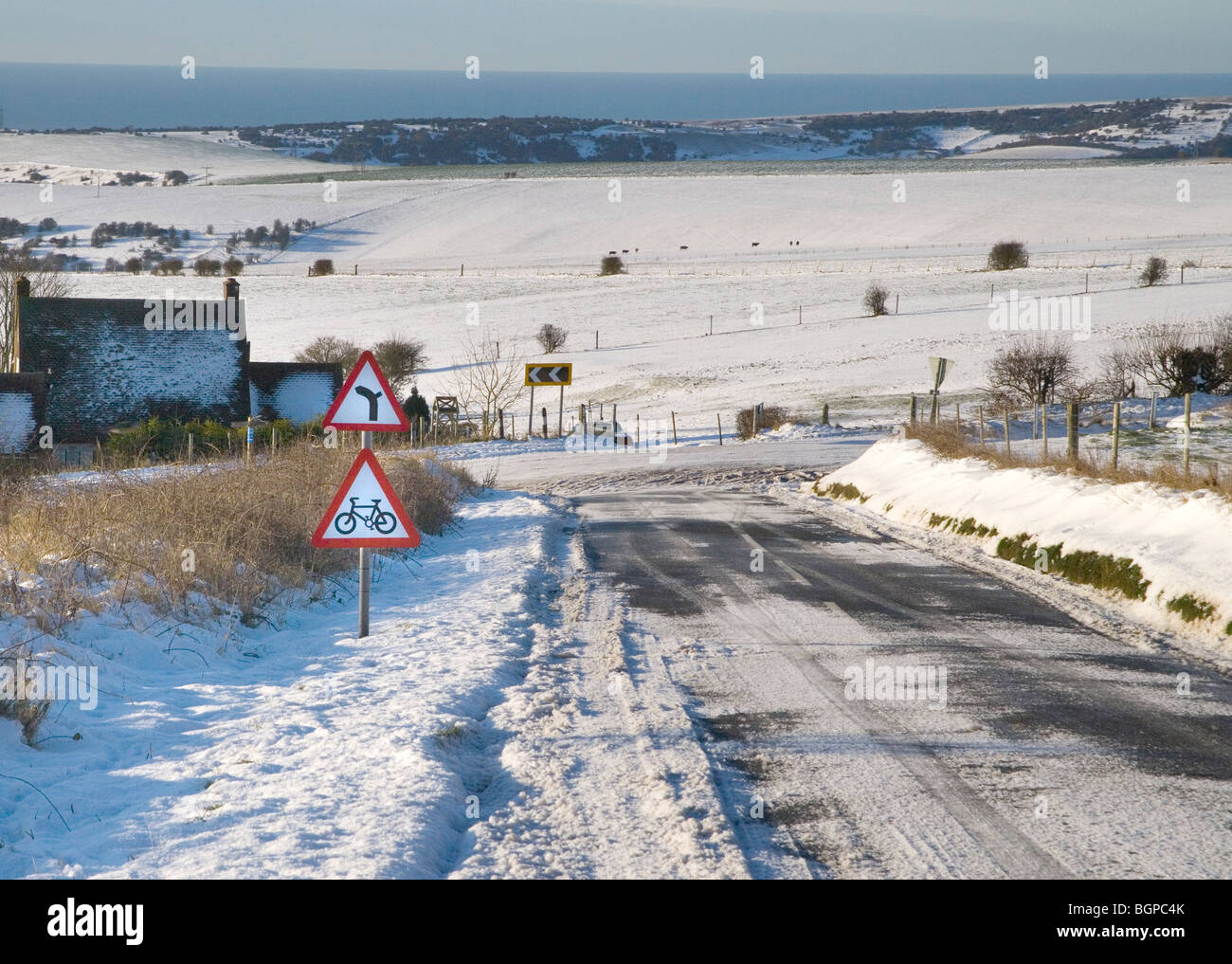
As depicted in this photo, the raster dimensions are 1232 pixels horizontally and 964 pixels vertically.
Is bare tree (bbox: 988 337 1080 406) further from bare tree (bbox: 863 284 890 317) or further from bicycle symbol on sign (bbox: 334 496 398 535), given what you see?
bicycle symbol on sign (bbox: 334 496 398 535)

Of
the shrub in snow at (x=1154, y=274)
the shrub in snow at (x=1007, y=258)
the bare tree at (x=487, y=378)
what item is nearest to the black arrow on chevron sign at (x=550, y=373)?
the bare tree at (x=487, y=378)

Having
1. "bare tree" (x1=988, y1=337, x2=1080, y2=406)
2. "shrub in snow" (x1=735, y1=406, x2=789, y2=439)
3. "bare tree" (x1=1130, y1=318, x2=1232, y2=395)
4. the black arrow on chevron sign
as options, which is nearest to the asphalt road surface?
the black arrow on chevron sign

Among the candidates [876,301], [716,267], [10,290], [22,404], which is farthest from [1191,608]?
[716,267]

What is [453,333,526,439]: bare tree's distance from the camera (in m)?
54.4

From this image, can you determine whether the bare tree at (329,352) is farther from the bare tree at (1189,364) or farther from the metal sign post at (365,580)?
the metal sign post at (365,580)

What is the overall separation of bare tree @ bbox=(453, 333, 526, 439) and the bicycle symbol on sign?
128 ft

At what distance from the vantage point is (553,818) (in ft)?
18.1

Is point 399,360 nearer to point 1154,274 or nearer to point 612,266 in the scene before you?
point 612,266

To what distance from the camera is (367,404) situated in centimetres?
878

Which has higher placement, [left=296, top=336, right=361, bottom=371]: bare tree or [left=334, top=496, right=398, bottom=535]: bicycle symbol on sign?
[left=334, top=496, right=398, bottom=535]: bicycle symbol on sign

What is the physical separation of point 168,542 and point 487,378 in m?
51.5
